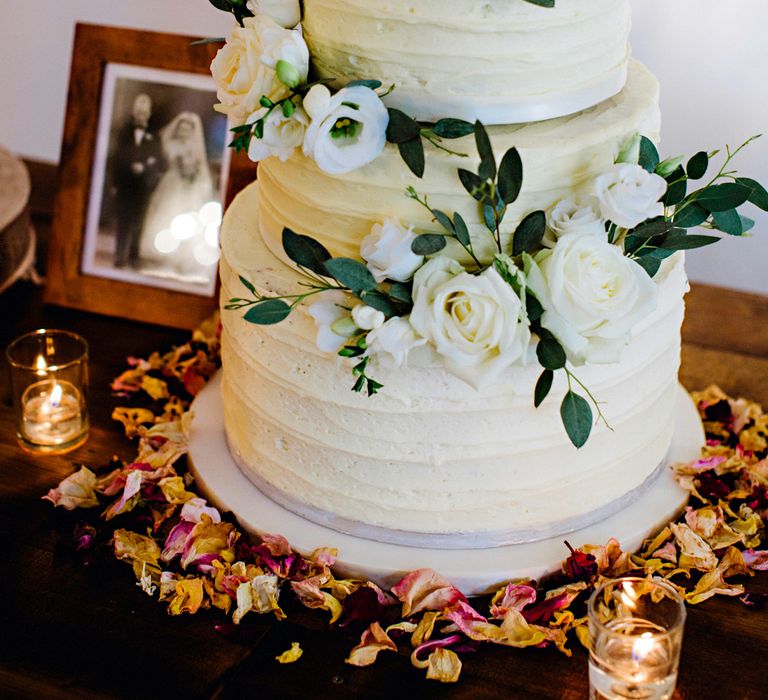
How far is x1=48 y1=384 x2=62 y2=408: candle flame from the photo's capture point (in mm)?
1724

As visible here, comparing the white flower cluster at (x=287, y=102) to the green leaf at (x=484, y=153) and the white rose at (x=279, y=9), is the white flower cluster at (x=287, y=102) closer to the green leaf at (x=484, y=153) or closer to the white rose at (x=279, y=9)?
the white rose at (x=279, y=9)

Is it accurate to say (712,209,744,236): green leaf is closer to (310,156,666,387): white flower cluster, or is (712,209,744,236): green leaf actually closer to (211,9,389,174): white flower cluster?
(310,156,666,387): white flower cluster

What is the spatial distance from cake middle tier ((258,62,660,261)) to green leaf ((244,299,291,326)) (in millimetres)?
125

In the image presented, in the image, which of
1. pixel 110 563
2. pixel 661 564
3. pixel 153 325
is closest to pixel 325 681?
pixel 110 563

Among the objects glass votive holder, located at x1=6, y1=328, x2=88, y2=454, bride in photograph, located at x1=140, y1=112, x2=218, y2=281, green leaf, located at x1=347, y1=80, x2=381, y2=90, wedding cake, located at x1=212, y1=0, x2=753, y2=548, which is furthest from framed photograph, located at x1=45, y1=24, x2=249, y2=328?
green leaf, located at x1=347, y1=80, x2=381, y2=90

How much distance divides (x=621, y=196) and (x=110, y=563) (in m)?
0.86

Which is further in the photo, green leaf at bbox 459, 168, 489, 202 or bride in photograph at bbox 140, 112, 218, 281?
bride in photograph at bbox 140, 112, 218, 281

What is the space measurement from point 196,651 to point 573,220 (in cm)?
72

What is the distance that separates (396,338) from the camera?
124 cm

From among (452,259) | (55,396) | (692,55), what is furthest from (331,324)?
(692,55)

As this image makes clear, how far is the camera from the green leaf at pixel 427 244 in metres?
1.24

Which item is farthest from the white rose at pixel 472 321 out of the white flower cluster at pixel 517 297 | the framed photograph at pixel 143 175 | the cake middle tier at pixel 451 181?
the framed photograph at pixel 143 175

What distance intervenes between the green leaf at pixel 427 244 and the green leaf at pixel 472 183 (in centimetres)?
7

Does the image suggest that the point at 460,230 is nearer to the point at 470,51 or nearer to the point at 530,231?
the point at 530,231
